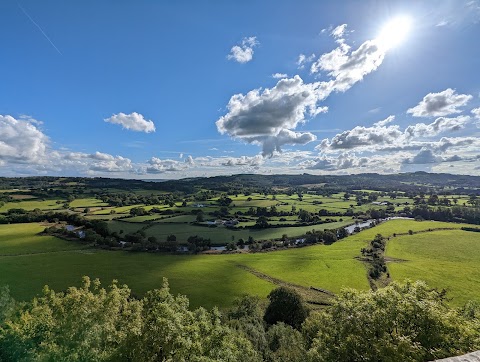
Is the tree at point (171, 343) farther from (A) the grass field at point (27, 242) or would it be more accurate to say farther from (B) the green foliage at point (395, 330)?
(A) the grass field at point (27, 242)

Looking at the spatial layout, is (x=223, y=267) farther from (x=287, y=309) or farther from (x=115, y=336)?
(x=115, y=336)

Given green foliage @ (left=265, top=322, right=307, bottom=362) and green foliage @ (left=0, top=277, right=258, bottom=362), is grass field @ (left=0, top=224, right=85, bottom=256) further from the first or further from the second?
green foliage @ (left=265, top=322, right=307, bottom=362)

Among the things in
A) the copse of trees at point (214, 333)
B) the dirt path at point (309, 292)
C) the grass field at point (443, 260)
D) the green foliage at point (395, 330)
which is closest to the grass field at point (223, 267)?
the grass field at point (443, 260)

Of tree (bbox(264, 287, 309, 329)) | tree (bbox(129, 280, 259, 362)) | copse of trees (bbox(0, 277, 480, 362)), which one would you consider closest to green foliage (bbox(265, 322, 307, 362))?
copse of trees (bbox(0, 277, 480, 362))

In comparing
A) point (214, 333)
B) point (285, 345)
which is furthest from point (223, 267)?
point (214, 333)

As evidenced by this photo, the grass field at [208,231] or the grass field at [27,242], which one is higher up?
the grass field at [27,242]

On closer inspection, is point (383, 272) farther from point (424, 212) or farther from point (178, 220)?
point (424, 212)
